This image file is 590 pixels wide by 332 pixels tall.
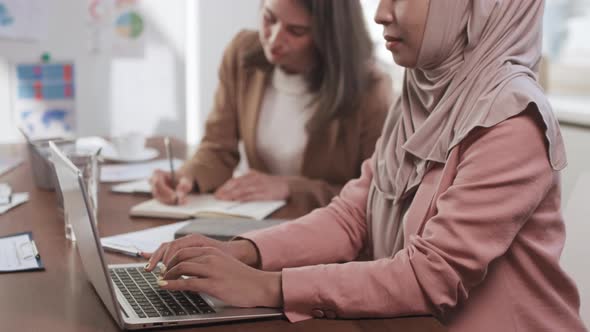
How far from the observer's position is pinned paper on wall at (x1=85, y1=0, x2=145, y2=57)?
9.21ft

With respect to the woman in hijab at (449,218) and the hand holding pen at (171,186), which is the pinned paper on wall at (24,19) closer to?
the hand holding pen at (171,186)

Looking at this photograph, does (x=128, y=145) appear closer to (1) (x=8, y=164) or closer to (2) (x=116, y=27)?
(1) (x=8, y=164)

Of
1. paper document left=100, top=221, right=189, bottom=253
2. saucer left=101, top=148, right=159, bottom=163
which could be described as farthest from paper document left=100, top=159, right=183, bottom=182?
paper document left=100, top=221, right=189, bottom=253

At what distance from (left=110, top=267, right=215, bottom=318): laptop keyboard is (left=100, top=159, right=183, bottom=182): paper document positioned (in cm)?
83

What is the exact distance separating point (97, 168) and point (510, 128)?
885 millimetres

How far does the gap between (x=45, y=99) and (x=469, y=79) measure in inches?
80.8

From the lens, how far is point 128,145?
2145mm

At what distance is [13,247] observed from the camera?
126 centimetres

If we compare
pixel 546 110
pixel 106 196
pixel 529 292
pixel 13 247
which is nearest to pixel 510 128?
pixel 546 110

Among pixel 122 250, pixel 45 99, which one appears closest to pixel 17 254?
pixel 122 250

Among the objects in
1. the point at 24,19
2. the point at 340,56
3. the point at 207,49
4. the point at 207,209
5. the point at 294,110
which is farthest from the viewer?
the point at 207,49

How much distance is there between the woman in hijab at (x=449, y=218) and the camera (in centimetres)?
96

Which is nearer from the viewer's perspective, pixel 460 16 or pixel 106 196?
pixel 460 16

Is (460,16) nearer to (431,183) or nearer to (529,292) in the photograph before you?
(431,183)
